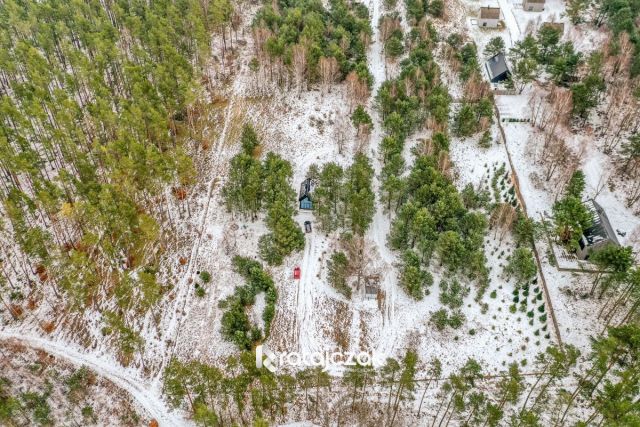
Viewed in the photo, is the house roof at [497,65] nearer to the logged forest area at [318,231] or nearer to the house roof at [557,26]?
the logged forest area at [318,231]

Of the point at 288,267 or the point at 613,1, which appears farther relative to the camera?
the point at 613,1

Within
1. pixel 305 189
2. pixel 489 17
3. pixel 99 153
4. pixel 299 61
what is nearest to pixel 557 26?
pixel 489 17

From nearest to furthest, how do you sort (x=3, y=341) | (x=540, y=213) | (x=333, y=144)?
(x=3, y=341) → (x=540, y=213) → (x=333, y=144)

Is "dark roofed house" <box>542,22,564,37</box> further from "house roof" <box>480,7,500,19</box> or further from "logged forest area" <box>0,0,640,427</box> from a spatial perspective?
"house roof" <box>480,7,500,19</box>

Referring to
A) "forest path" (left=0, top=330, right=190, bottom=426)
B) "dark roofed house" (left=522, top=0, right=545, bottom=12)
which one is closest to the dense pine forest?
"forest path" (left=0, top=330, right=190, bottom=426)

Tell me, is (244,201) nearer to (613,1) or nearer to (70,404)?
(70,404)

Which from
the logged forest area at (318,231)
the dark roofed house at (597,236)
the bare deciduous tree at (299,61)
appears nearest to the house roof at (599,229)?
the dark roofed house at (597,236)

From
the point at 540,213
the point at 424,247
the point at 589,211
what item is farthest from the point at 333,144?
the point at 589,211
